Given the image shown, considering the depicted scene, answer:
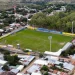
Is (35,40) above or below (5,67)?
above

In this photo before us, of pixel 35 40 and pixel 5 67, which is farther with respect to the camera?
pixel 35 40

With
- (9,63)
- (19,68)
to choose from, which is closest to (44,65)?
(19,68)

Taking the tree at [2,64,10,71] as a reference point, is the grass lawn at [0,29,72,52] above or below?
above

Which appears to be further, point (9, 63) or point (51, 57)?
point (51, 57)

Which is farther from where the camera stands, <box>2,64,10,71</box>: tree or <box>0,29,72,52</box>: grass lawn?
<box>0,29,72,52</box>: grass lawn

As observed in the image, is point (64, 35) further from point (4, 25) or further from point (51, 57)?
point (4, 25)

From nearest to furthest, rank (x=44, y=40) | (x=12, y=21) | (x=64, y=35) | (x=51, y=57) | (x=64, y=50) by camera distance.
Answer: (x=51, y=57) → (x=64, y=50) → (x=44, y=40) → (x=64, y=35) → (x=12, y=21)

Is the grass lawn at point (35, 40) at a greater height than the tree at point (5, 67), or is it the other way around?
the grass lawn at point (35, 40)

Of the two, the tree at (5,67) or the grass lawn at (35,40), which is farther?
the grass lawn at (35,40)
